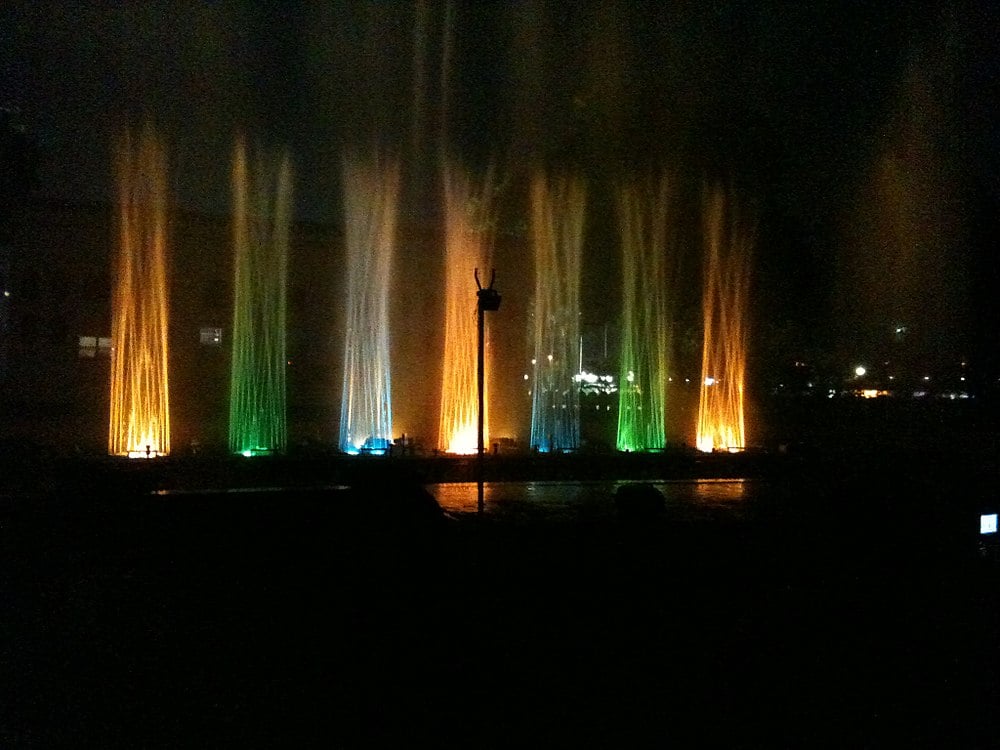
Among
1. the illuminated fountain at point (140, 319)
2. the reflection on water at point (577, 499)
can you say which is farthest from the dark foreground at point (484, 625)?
the illuminated fountain at point (140, 319)

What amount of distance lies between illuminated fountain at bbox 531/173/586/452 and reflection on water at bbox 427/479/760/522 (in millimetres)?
4765

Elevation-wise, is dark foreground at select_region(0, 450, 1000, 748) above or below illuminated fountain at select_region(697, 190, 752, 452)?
below

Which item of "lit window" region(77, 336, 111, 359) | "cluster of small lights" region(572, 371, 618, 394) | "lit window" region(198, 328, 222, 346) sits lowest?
"cluster of small lights" region(572, 371, 618, 394)

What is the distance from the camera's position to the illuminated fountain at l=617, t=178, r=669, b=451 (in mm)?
20688

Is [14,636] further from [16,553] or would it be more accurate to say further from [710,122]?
[710,122]

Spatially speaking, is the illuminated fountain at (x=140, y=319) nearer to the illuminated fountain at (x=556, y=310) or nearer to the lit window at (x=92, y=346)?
the lit window at (x=92, y=346)

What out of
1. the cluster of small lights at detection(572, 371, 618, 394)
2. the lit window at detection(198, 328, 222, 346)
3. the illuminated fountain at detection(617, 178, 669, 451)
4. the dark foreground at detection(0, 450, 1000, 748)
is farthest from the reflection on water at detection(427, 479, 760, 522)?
the lit window at detection(198, 328, 222, 346)

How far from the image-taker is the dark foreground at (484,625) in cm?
461

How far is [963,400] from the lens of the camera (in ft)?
80.2

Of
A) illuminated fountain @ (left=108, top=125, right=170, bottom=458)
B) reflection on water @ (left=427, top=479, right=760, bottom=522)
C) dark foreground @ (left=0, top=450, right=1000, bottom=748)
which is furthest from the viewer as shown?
illuminated fountain @ (left=108, top=125, right=170, bottom=458)

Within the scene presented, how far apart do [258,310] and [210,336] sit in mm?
1249

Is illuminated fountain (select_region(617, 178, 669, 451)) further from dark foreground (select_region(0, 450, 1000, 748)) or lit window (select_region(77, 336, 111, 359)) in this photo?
lit window (select_region(77, 336, 111, 359))

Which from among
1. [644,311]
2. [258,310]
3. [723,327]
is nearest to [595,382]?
[644,311]

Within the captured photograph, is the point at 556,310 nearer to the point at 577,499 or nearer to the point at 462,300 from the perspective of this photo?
the point at 462,300
